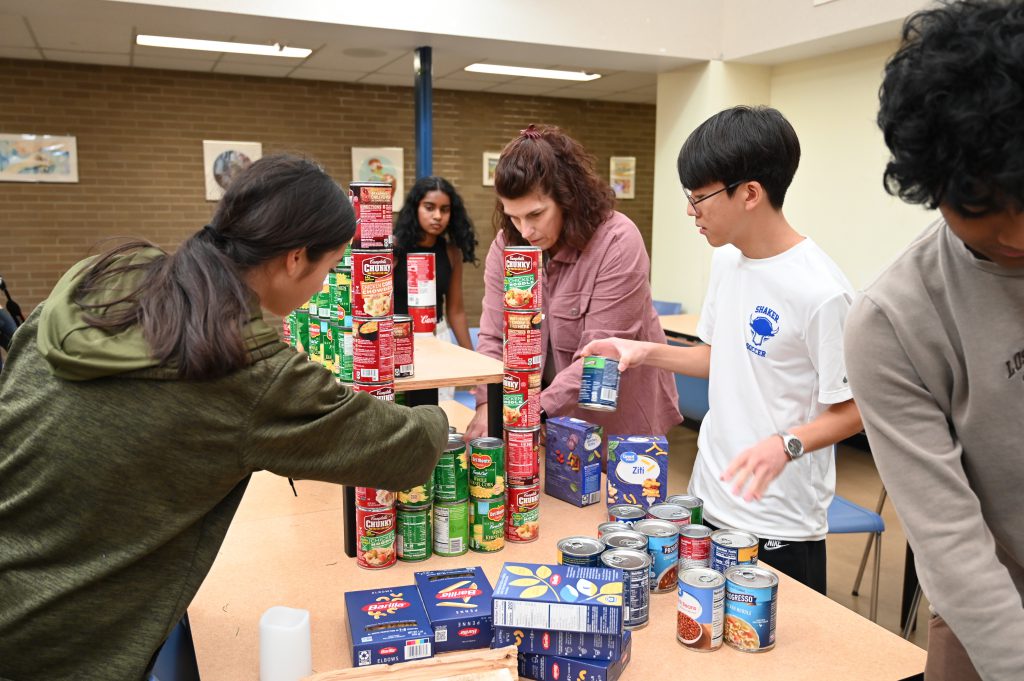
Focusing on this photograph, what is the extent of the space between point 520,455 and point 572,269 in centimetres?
69

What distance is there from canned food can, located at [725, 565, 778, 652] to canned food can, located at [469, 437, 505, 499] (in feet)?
1.76

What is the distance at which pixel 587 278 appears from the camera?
218cm

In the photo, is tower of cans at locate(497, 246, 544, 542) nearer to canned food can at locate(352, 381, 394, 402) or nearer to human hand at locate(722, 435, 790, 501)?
canned food can at locate(352, 381, 394, 402)

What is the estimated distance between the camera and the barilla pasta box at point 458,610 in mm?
1260

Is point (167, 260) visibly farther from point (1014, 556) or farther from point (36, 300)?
point (36, 300)

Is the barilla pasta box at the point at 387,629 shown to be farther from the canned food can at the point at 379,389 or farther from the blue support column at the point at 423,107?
the blue support column at the point at 423,107

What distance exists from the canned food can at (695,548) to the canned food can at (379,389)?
2.08 feet

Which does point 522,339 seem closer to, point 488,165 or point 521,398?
point 521,398

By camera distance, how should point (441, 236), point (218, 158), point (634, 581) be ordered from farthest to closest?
1. point (218, 158)
2. point (441, 236)
3. point (634, 581)

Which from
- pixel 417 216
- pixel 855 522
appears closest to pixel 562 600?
pixel 855 522

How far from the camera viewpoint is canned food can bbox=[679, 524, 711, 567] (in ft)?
4.76

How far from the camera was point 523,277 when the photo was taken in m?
1.64

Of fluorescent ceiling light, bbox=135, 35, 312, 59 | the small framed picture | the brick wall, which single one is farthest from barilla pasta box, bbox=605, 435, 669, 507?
the small framed picture

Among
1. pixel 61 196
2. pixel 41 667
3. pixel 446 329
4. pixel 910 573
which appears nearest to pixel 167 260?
pixel 41 667
